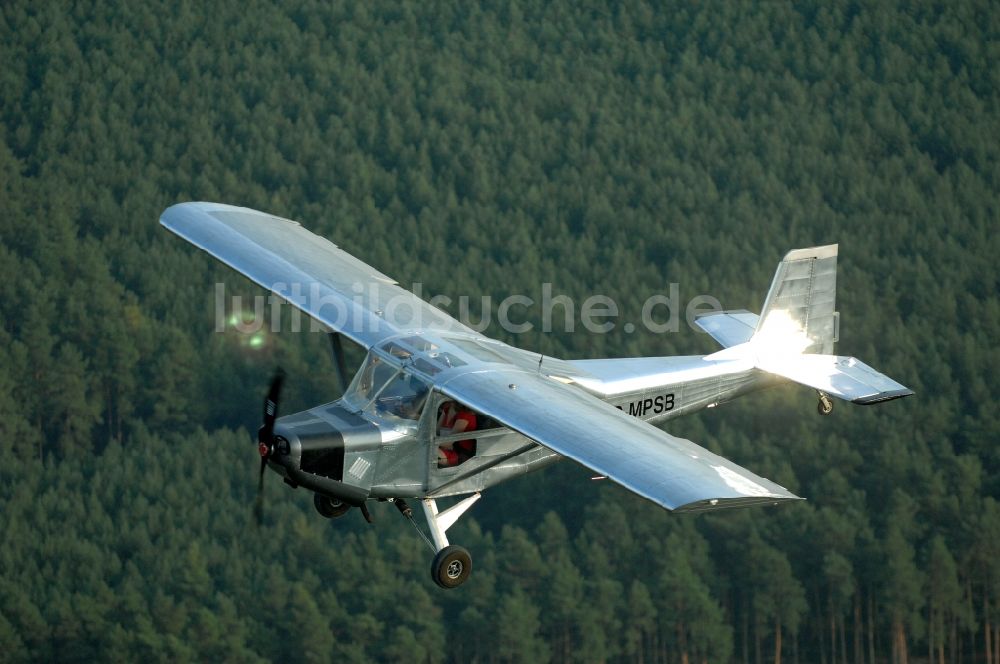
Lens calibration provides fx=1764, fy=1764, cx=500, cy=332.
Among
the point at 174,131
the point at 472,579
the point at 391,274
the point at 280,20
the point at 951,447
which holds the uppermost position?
the point at 280,20

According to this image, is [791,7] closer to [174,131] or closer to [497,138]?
[497,138]

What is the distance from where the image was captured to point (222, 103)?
142 metres

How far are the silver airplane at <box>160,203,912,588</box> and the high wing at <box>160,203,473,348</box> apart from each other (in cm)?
4

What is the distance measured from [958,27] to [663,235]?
4552cm

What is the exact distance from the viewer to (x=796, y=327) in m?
33.9

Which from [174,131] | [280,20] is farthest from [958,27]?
[174,131]

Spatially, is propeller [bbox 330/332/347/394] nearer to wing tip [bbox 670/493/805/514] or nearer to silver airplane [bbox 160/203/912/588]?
silver airplane [bbox 160/203/912/588]

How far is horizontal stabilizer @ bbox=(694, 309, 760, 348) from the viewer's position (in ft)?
112

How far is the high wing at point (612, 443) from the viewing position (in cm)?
2353

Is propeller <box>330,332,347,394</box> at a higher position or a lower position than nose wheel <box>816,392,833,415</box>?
higher

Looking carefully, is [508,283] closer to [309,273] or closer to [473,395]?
[309,273]

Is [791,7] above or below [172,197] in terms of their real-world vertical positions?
above

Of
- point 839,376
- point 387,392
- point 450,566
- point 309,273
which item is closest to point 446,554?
point 450,566

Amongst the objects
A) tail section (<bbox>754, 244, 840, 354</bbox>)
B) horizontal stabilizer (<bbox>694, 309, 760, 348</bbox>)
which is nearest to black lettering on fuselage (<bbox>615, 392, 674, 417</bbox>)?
horizontal stabilizer (<bbox>694, 309, 760, 348</bbox>)
